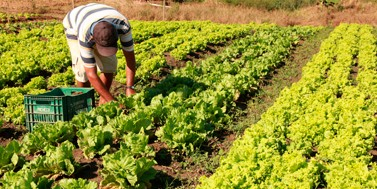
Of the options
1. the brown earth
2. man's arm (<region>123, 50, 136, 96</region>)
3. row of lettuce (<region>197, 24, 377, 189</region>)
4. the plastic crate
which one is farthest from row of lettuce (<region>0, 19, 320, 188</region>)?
the brown earth

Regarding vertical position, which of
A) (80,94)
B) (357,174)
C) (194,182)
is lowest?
(194,182)

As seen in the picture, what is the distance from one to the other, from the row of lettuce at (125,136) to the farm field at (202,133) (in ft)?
0.06

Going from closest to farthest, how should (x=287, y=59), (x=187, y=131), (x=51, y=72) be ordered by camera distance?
(x=187, y=131) → (x=51, y=72) → (x=287, y=59)

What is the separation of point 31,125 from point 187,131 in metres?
2.55

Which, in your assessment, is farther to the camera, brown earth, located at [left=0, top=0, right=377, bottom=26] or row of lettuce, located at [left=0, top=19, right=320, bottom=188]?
brown earth, located at [left=0, top=0, right=377, bottom=26]

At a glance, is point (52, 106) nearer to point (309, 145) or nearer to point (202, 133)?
point (202, 133)

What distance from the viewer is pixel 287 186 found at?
16.0 feet

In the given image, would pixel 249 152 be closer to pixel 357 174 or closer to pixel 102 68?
pixel 357 174

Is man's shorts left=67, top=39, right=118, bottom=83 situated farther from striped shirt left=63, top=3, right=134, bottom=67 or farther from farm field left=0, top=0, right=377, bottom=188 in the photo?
farm field left=0, top=0, right=377, bottom=188

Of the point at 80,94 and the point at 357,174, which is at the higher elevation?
the point at 80,94

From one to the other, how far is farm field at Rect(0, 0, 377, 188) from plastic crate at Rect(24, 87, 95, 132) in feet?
0.82

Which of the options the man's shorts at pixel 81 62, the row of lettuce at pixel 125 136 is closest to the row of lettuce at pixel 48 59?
the man's shorts at pixel 81 62

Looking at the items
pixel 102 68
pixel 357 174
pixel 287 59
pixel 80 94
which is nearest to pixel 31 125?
pixel 80 94

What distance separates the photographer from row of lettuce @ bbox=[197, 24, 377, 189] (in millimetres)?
4980
